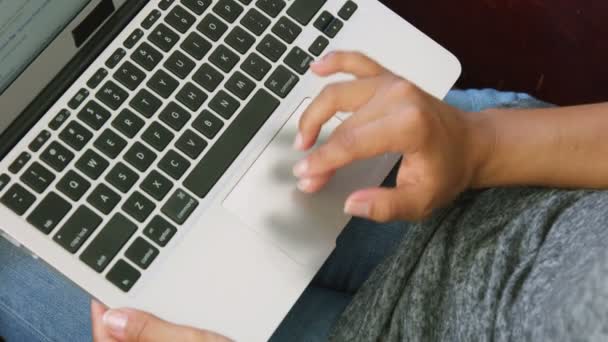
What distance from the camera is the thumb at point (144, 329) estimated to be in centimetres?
49

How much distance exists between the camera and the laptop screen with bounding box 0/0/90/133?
49cm

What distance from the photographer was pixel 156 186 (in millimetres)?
551

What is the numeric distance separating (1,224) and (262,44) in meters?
0.28

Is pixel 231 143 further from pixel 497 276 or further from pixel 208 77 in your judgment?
pixel 497 276

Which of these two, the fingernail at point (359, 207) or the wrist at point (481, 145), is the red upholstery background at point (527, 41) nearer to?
the wrist at point (481, 145)

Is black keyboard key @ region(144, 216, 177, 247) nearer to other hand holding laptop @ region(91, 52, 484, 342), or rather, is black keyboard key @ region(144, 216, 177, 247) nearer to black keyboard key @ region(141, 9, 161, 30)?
other hand holding laptop @ region(91, 52, 484, 342)

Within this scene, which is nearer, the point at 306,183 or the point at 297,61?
the point at 306,183

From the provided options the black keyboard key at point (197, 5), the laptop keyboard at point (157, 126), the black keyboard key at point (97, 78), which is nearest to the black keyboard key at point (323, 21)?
the laptop keyboard at point (157, 126)

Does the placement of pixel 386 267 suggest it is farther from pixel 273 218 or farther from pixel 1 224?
pixel 1 224

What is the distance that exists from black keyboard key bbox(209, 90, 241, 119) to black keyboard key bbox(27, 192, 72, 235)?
0.15m

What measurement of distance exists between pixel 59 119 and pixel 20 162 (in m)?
0.05

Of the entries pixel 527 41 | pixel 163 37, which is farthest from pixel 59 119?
pixel 527 41

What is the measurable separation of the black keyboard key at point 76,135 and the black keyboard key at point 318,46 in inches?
8.9

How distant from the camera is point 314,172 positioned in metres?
0.48
